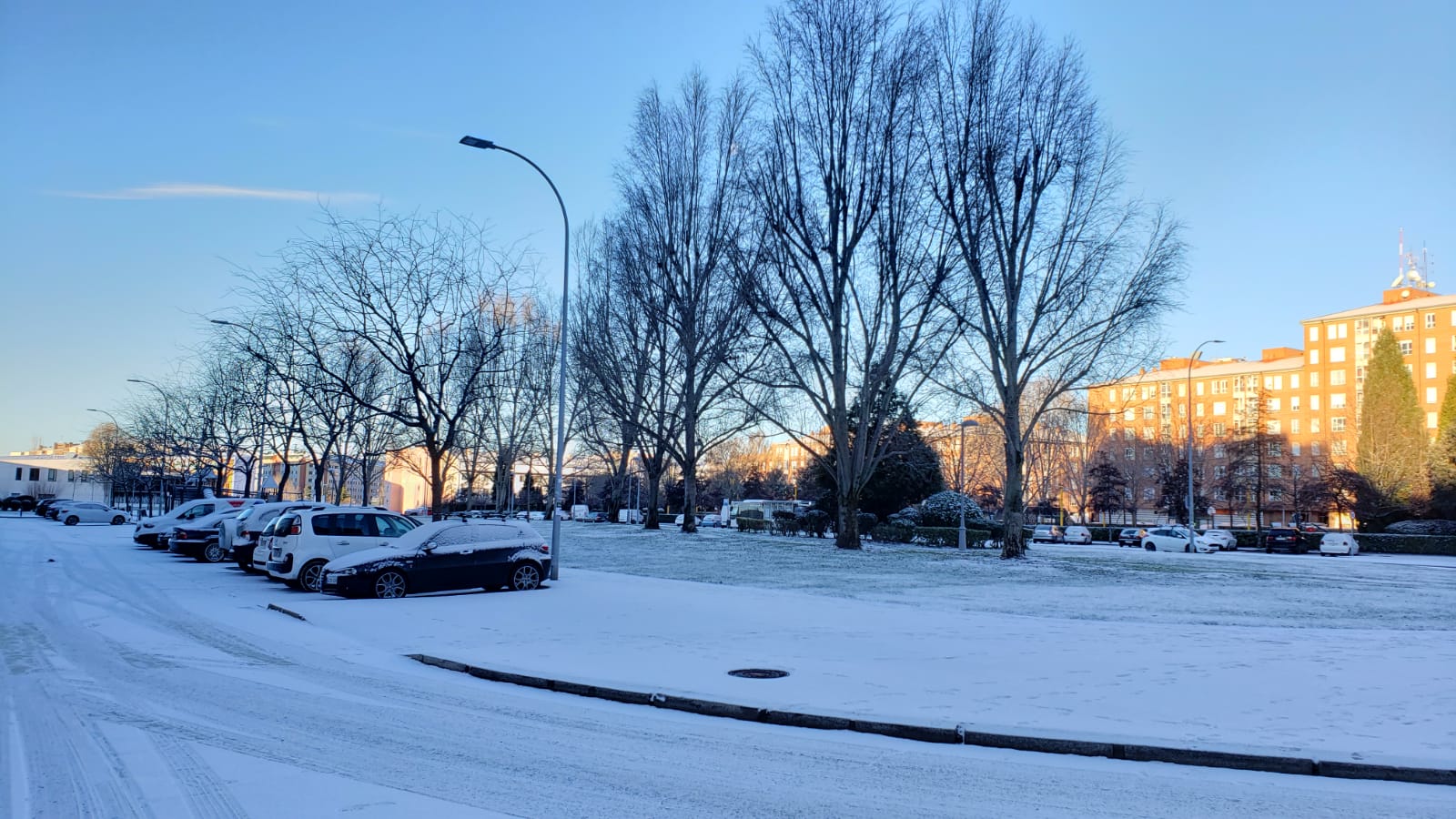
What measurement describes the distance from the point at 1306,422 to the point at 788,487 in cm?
5943

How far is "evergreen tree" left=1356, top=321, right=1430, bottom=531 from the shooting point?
61.4 metres

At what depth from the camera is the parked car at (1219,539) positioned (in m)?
54.2

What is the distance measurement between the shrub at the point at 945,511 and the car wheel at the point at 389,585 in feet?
112

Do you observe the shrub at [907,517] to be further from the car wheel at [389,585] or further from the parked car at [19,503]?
the parked car at [19,503]

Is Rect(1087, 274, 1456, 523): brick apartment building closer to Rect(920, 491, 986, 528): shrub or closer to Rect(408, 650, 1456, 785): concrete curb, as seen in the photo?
Rect(920, 491, 986, 528): shrub

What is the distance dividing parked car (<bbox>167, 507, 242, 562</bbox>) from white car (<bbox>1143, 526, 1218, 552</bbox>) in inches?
1842

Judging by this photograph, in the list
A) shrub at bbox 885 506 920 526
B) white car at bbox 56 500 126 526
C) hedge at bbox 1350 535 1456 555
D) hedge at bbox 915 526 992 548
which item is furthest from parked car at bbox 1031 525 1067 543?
white car at bbox 56 500 126 526

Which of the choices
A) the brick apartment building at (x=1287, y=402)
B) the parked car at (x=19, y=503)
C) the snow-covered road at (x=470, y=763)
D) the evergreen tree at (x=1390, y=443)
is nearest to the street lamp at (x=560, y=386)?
the snow-covered road at (x=470, y=763)

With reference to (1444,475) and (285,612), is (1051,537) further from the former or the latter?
(285,612)

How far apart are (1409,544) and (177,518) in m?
60.4

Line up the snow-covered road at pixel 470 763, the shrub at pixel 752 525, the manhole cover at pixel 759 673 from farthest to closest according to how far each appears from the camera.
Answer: the shrub at pixel 752 525
the manhole cover at pixel 759 673
the snow-covered road at pixel 470 763

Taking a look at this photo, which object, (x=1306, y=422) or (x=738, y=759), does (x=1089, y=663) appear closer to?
(x=738, y=759)

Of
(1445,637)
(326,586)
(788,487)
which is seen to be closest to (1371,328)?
(788,487)

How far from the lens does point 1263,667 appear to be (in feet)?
32.7
